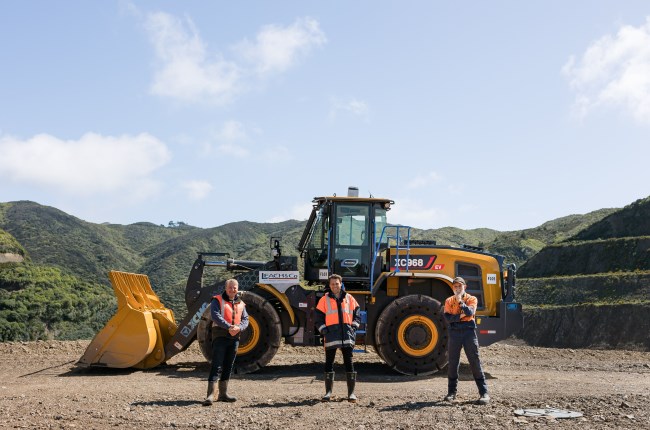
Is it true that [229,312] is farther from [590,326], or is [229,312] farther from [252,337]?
[590,326]

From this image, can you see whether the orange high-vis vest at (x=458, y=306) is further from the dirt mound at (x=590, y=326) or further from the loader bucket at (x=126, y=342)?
the dirt mound at (x=590, y=326)

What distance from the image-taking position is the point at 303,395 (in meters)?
9.12

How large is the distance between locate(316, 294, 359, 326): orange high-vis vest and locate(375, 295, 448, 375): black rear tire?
248 cm

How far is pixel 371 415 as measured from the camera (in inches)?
303

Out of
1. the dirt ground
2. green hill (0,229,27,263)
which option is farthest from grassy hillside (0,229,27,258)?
the dirt ground

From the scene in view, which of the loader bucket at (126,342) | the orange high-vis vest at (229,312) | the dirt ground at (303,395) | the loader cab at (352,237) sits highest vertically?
the loader cab at (352,237)

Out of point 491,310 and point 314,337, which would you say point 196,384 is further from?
point 491,310

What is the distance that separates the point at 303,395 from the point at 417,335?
8.64 ft

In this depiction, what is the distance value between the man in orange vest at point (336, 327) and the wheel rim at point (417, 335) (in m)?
2.53

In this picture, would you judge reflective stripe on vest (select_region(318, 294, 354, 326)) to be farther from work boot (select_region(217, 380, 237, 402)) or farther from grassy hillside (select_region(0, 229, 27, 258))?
grassy hillside (select_region(0, 229, 27, 258))

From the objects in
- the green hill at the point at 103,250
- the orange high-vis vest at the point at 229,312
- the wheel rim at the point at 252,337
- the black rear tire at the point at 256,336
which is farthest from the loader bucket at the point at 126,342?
the green hill at the point at 103,250

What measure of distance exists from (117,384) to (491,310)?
20.4 ft

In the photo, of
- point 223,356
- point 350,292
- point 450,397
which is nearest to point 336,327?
point 223,356

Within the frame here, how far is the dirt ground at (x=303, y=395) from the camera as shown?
7.37 metres
